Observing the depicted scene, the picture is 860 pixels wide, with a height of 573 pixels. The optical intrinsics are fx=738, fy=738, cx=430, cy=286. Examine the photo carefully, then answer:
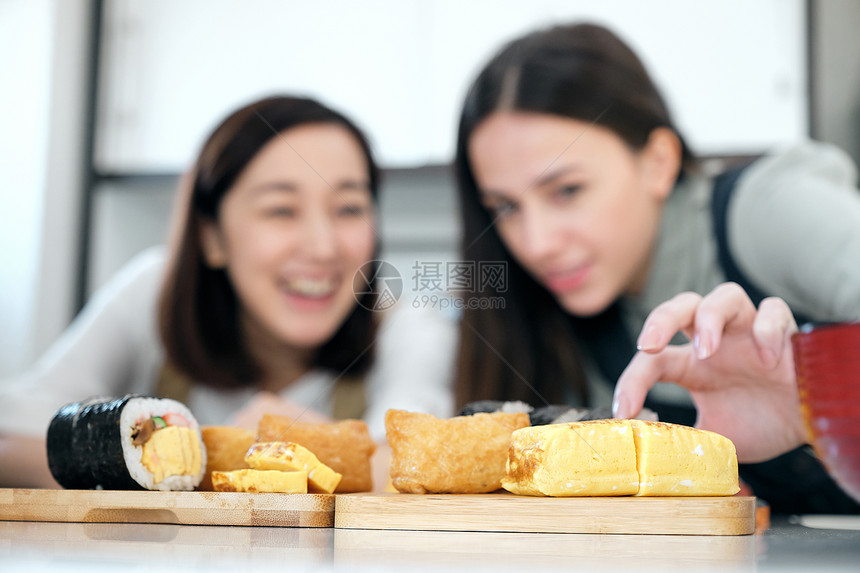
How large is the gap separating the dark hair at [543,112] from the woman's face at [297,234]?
0.10 m

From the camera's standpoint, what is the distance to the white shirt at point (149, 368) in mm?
626

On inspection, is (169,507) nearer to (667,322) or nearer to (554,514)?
(554,514)

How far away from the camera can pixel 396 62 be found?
116 cm

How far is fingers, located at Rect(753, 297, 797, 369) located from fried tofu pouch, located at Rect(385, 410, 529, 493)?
20 centimetres

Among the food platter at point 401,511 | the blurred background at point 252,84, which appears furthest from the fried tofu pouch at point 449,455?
the blurred background at point 252,84

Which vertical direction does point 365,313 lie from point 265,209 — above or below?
below

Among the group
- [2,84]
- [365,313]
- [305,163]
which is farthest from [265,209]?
[2,84]

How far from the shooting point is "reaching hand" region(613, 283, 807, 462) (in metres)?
0.53

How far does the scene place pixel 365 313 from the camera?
0.60 metres

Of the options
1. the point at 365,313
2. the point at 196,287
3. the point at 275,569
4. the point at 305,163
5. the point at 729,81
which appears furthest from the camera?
the point at 729,81

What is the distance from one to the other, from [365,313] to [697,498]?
292mm

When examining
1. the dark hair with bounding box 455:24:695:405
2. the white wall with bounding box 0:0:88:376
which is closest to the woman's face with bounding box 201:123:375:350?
the dark hair with bounding box 455:24:695:405

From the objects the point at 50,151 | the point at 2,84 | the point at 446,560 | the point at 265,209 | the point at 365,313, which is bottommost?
the point at 446,560

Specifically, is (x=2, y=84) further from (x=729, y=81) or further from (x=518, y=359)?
(x=729, y=81)
